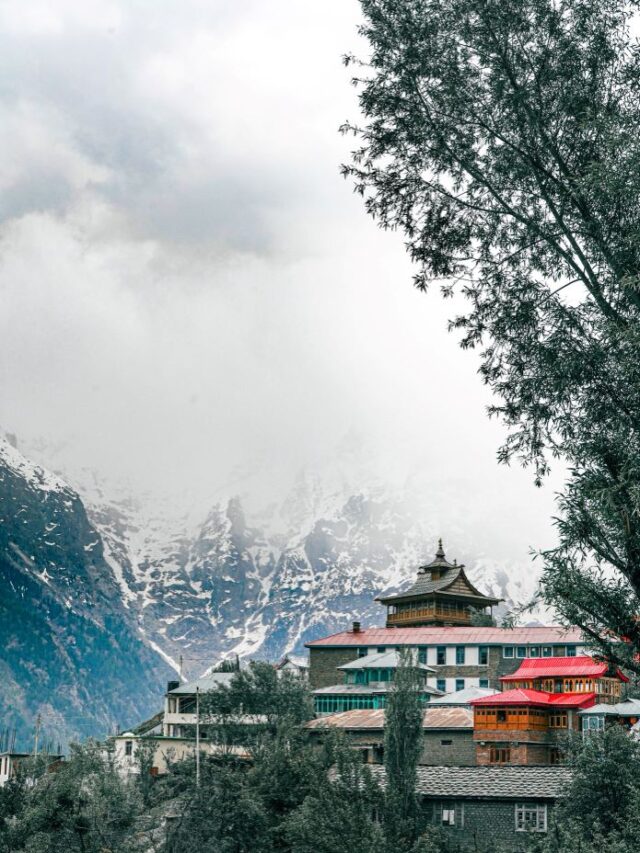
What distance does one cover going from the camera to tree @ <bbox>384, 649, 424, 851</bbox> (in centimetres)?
5019

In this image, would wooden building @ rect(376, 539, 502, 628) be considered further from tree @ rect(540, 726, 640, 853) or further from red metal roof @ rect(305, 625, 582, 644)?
tree @ rect(540, 726, 640, 853)

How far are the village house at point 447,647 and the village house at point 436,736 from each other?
14.2m

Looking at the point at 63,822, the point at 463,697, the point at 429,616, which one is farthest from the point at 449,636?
the point at 63,822

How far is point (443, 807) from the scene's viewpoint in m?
55.9

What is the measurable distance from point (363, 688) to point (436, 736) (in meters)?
19.1

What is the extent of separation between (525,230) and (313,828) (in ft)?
101

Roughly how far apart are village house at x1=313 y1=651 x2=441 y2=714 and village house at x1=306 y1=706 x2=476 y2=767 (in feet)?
35.8

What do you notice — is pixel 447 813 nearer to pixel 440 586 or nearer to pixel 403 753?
pixel 403 753

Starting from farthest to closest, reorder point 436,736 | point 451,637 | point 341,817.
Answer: point 451,637 < point 436,736 < point 341,817

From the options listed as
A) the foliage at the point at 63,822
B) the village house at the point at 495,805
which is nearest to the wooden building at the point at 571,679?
the village house at the point at 495,805

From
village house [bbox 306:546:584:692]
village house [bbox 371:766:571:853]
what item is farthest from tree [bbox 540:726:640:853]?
village house [bbox 306:546:584:692]

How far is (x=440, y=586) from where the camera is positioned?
11538 cm

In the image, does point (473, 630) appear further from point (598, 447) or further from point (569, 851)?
point (598, 447)

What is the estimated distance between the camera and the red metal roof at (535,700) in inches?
2795
